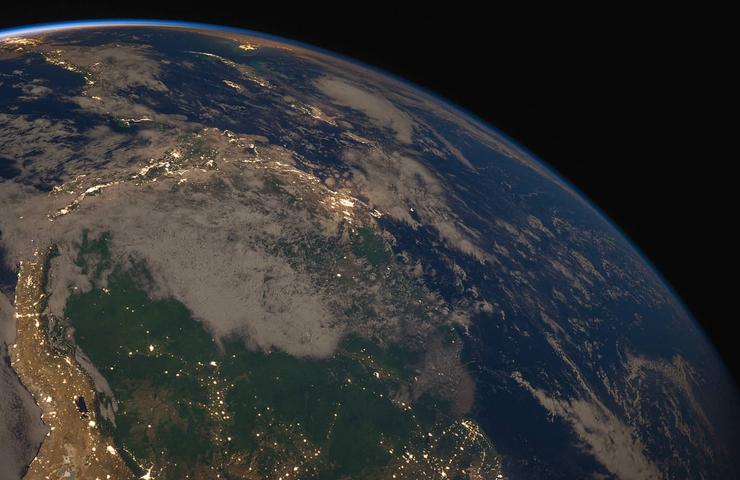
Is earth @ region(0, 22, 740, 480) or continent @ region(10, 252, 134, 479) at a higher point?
earth @ region(0, 22, 740, 480)

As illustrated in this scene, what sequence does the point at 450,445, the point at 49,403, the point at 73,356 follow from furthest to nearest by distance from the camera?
the point at 450,445, the point at 73,356, the point at 49,403

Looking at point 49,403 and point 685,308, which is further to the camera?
point 685,308

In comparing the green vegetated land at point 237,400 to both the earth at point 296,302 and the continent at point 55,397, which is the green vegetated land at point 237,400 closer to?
the earth at point 296,302

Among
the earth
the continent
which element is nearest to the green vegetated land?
the earth

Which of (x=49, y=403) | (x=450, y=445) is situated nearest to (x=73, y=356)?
(x=49, y=403)

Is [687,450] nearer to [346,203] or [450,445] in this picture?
[450,445]

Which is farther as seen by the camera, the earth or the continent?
the earth

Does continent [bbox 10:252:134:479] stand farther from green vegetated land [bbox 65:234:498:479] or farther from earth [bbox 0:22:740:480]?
green vegetated land [bbox 65:234:498:479]
